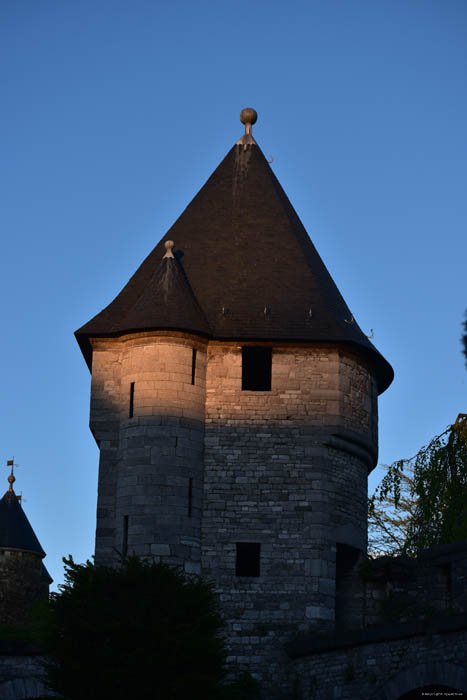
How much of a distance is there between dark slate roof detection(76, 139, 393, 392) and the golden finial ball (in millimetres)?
564

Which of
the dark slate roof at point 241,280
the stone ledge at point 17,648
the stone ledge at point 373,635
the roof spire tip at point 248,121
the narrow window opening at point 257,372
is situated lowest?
the stone ledge at point 17,648

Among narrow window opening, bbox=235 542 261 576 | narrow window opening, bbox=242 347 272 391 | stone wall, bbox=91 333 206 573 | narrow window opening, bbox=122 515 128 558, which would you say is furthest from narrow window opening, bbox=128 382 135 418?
narrow window opening, bbox=242 347 272 391

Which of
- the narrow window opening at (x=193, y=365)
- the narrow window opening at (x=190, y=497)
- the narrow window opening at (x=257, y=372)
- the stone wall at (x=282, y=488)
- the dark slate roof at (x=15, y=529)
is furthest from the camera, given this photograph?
the dark slate roof at (x=15, y=529)

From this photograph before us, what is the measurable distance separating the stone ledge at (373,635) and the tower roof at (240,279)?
5596 mm

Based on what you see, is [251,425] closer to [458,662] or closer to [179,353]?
[179,353]

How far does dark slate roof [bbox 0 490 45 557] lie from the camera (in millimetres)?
41844

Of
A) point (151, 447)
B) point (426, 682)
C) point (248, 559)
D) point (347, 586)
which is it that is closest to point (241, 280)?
point (151, 447)

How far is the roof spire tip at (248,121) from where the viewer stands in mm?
27953

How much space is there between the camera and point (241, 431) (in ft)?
78.8

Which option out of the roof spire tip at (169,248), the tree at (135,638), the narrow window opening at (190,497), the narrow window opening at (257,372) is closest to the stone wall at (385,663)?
the tree at (135,638)

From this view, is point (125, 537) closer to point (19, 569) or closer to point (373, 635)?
point (373, 635)

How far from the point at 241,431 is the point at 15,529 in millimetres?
20069

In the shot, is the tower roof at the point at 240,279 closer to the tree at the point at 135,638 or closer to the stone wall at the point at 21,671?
the tree at the point at 135,638

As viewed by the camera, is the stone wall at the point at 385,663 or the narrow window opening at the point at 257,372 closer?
the stone wall at the point at 385,663
